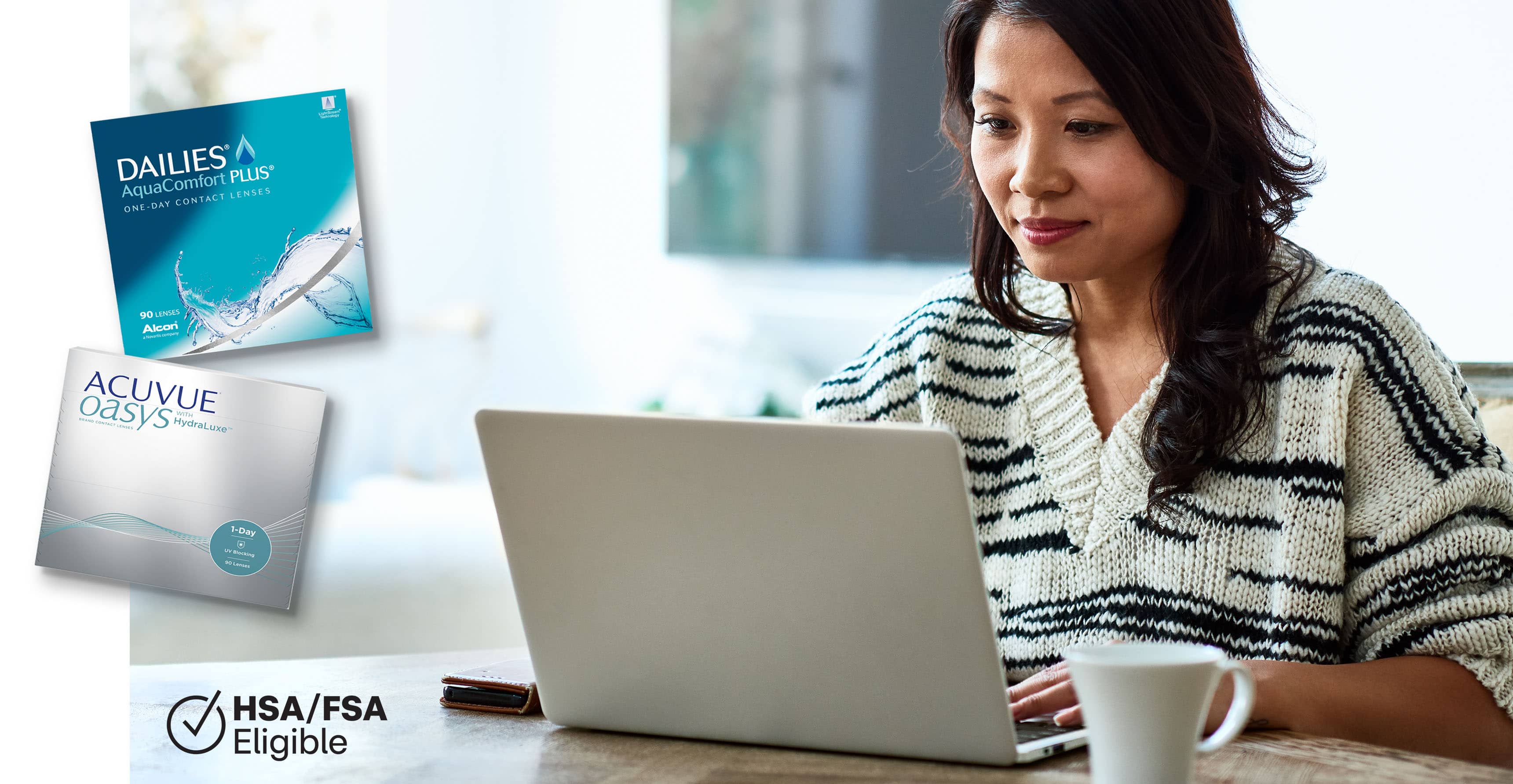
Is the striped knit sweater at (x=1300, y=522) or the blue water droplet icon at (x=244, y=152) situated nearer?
the striped knit sweater at (x=1300, y=522)

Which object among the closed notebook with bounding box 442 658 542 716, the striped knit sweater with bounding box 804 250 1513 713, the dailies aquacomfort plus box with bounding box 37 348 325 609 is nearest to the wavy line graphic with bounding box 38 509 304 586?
the dailies aquacomfort plus box with bounding box 37 348 325 609

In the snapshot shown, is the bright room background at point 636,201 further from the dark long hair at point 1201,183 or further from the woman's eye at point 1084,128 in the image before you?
the woman's eye at point 1084,128

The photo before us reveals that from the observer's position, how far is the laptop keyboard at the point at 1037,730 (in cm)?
81

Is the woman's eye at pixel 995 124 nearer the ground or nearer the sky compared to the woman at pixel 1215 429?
nearer the sky

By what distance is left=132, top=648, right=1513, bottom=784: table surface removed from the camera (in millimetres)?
752

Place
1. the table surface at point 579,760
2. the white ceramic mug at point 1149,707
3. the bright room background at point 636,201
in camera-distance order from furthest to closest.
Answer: the bright room background at point 636,201, the table surface at point 579,760, the white ceramic mug at point 1149,707

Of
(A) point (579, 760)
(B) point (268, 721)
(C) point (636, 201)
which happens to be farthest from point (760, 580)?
(C) point (636, 201)

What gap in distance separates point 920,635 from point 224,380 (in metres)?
0.68

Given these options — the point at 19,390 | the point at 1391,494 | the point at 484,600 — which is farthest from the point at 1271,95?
the point at 19,390

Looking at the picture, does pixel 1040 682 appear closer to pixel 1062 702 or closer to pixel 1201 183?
pixel 1062 702

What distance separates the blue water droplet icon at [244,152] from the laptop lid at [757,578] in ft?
1.68

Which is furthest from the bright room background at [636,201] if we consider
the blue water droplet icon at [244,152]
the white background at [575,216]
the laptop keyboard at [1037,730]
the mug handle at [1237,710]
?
the mug handle at [1237,710]

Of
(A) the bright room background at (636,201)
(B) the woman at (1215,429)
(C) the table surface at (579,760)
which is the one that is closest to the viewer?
(C) the table surface at (579,760)

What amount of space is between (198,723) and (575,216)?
2942 millimetres
